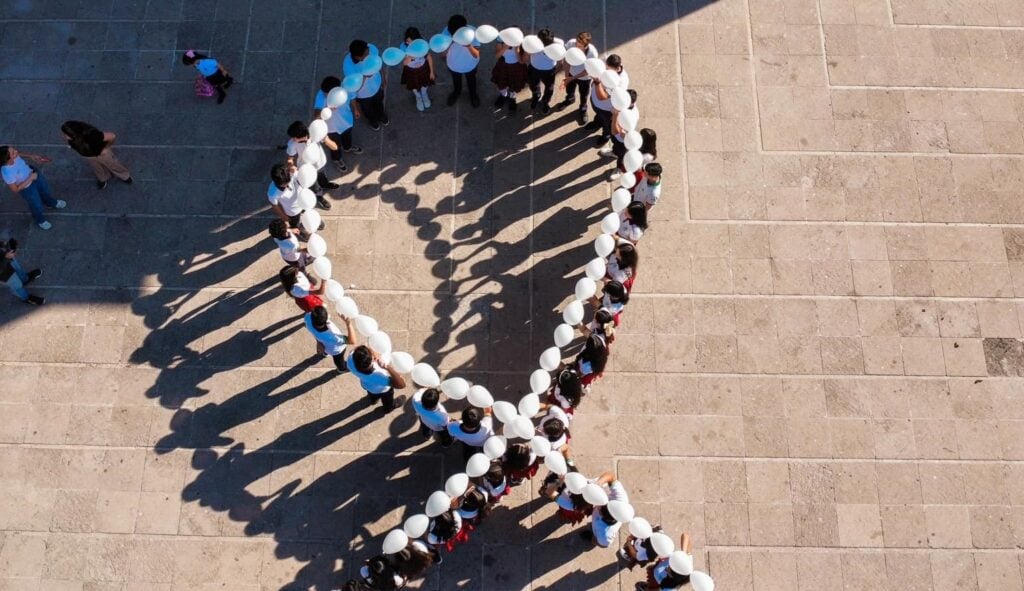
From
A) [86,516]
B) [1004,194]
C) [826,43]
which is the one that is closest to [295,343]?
[86,516]

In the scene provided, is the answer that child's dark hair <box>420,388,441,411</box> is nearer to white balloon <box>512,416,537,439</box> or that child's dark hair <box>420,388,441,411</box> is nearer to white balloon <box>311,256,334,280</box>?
white balloon <box>512,416,537,439</box>

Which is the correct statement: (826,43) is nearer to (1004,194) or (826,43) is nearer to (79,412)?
(1004,194)

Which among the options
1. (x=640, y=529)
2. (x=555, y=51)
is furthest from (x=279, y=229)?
(x=640, y=529)

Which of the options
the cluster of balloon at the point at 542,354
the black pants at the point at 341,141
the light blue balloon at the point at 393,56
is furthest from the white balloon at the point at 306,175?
the light blue balloon at the point at 393,56

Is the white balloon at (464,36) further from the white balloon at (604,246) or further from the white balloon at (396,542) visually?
the white balloon at (396,542)

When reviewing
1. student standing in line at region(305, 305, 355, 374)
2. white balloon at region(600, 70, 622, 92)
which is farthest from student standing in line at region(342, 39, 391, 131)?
student standing in line at region(305, 305, 355, 374)

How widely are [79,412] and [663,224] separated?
820 cm

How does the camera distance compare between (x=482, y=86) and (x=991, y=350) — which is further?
(x=482, y=86)

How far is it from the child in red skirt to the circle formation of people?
0.06ft

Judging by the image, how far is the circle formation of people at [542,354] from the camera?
865cm

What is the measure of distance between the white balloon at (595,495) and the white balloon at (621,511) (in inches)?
3.6

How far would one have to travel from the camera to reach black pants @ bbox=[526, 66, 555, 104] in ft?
36.2

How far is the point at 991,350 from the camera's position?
421 inches

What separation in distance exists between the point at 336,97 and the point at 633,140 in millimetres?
3839
